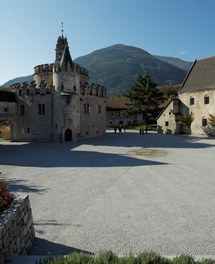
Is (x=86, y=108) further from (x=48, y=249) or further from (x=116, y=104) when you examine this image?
(x=116, y=104)

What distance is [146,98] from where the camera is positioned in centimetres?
5984

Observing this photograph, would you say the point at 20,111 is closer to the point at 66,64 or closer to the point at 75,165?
the point at 66,64

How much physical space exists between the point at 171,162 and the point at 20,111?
2736 cm

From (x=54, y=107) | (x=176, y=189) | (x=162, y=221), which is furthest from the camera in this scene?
(x=54, y=107)

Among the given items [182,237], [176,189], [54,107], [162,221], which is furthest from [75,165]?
[54,107]

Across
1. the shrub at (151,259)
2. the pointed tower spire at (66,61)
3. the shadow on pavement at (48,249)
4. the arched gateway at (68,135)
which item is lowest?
the shadow on pavement at (48,249)

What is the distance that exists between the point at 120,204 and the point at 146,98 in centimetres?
4927

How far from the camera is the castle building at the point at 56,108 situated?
3897 cm

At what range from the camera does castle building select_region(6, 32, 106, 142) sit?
128 feet

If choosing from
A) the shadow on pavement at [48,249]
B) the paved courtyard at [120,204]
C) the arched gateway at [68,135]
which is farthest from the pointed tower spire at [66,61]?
the shadow on pavement at [48,249]

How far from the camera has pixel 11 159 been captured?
81.4ft

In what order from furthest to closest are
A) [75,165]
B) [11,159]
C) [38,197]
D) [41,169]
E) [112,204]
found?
[11,159]
[75,165]
[41,169]
[38,197]
[112,204]

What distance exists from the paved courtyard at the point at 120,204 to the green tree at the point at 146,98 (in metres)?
36.7

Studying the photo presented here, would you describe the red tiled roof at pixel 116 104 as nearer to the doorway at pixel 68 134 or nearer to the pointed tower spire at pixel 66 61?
the pointed tower spire at pixel 66 61
